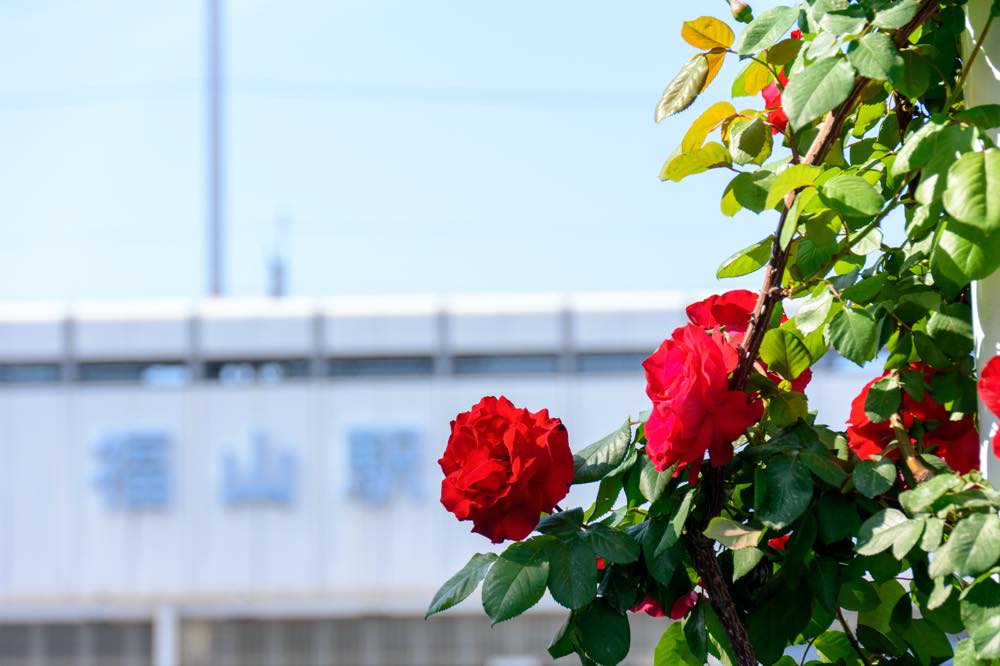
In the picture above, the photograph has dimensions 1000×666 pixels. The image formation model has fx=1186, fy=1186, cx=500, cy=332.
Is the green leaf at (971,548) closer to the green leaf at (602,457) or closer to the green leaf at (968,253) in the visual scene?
the green leaf at (968,253)

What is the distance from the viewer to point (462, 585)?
758mm

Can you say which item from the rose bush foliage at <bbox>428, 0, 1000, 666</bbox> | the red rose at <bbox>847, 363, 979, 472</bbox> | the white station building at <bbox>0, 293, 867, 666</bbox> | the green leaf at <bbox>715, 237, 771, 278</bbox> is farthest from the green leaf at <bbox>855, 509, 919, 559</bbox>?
the white station building at <bbox>0, 293, 867, 666</bbox>

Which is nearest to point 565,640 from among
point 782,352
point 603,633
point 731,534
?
point 603,633

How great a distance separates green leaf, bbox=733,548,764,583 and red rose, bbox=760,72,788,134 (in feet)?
1.01

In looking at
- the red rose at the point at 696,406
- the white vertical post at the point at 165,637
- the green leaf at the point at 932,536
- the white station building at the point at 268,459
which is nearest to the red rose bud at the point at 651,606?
the red rose at the point at 696,406

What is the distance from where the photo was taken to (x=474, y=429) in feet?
2.58

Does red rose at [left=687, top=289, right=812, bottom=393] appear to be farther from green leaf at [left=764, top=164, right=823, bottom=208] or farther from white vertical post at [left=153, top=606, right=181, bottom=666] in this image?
white vertical post at [left=153, top=606, right=181, bottom=666]

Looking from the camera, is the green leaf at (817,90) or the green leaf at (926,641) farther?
the green leaf at (926,641)

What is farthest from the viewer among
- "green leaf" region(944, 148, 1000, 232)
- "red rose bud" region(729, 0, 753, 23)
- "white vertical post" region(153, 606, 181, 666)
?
"white vertical post" region(153, 606, 181, 666)

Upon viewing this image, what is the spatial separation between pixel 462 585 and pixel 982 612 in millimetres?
308

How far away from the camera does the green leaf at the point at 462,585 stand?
75cm

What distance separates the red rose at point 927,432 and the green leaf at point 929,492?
114 mm

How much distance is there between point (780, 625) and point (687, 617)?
6 cm

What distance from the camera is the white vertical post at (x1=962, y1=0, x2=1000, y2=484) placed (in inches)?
27.1
